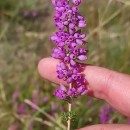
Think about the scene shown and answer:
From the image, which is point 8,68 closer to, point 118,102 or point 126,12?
point 126,12

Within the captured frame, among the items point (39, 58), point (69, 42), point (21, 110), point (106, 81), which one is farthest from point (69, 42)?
point (39, 58)

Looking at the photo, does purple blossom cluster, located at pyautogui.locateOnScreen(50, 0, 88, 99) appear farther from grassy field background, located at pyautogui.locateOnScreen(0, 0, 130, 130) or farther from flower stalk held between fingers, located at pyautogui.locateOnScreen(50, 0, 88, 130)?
grassy field background, located at pyautogui.locateOnScreen(0, 0, 130, 130)

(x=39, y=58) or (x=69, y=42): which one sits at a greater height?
(x=69, y=42)

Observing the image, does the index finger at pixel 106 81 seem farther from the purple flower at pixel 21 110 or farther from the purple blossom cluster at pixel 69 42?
the purple flower at pixel 21 110

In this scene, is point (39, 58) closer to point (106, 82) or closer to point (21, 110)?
point (21, 110)

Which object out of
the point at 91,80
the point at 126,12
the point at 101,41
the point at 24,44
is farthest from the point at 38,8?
the point at 91,80

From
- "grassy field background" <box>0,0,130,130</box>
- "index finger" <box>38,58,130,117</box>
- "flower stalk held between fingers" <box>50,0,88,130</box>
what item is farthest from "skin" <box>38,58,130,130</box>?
"grassy field background" <box>0,0,130,130</box>
